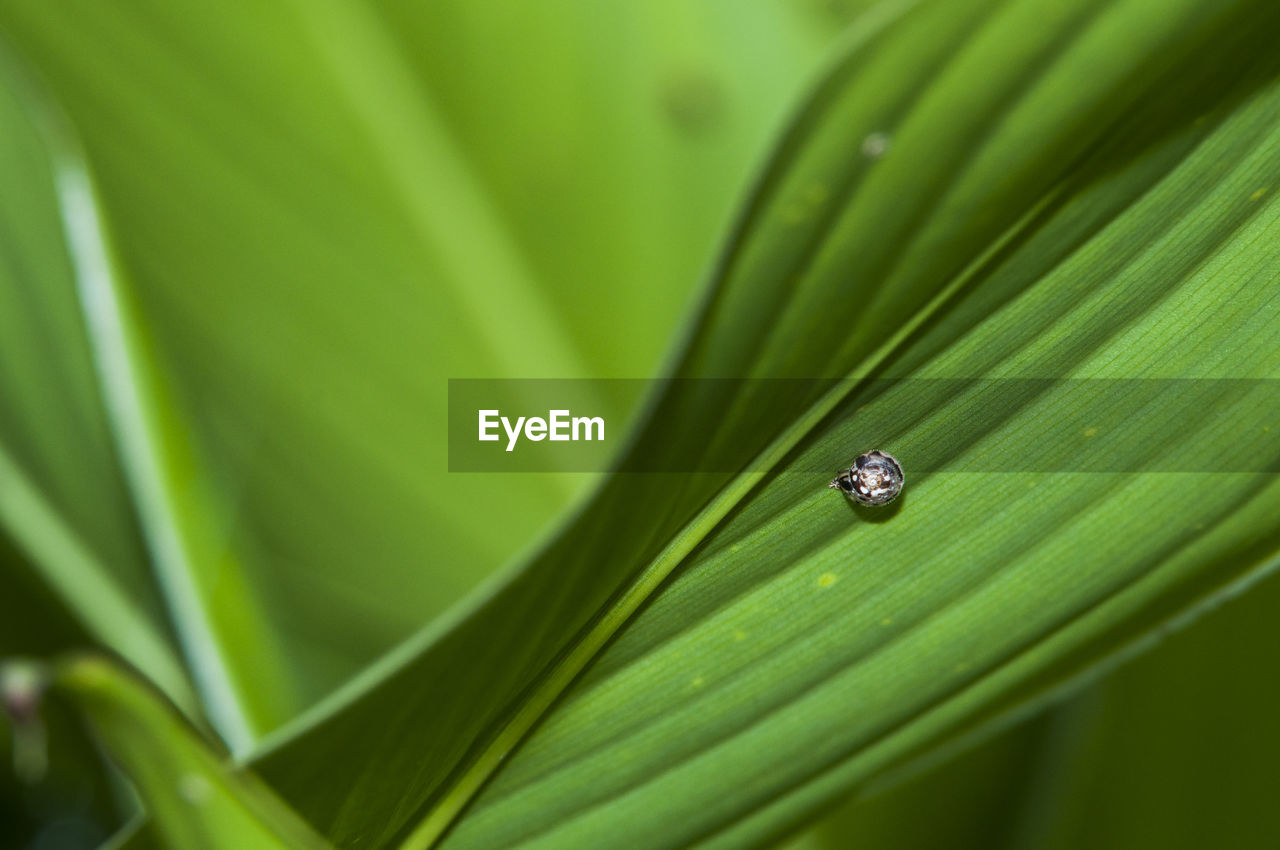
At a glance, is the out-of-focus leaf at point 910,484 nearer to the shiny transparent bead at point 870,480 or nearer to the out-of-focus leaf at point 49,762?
the shiny transparent bead at point 870,480

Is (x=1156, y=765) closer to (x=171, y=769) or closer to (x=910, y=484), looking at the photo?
(x=910, y=484)

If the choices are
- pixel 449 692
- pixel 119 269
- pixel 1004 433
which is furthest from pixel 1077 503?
pixel 119 269

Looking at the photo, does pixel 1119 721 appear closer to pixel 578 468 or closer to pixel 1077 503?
pixel 1077 503

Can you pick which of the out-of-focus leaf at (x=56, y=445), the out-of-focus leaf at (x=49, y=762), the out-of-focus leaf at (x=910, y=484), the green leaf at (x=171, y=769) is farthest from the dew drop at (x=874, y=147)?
the out-of-focus leaf at (x=49, y=762)

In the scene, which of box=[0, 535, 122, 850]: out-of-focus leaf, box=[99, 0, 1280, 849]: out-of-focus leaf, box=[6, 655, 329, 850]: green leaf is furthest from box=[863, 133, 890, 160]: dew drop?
box=[0, 535, 122, 850]: out-of-focus leaf

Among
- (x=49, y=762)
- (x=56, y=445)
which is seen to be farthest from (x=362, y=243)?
(x=49, y=762)

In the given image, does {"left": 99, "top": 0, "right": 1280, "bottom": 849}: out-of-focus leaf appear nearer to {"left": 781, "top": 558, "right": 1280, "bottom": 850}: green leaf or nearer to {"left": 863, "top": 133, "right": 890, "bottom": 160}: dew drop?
{"left": 863, "top": 133, "right": 890, "bottom": 160}: dew drop

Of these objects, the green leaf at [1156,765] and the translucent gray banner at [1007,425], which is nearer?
the translucent gray banner at [1007,425]
